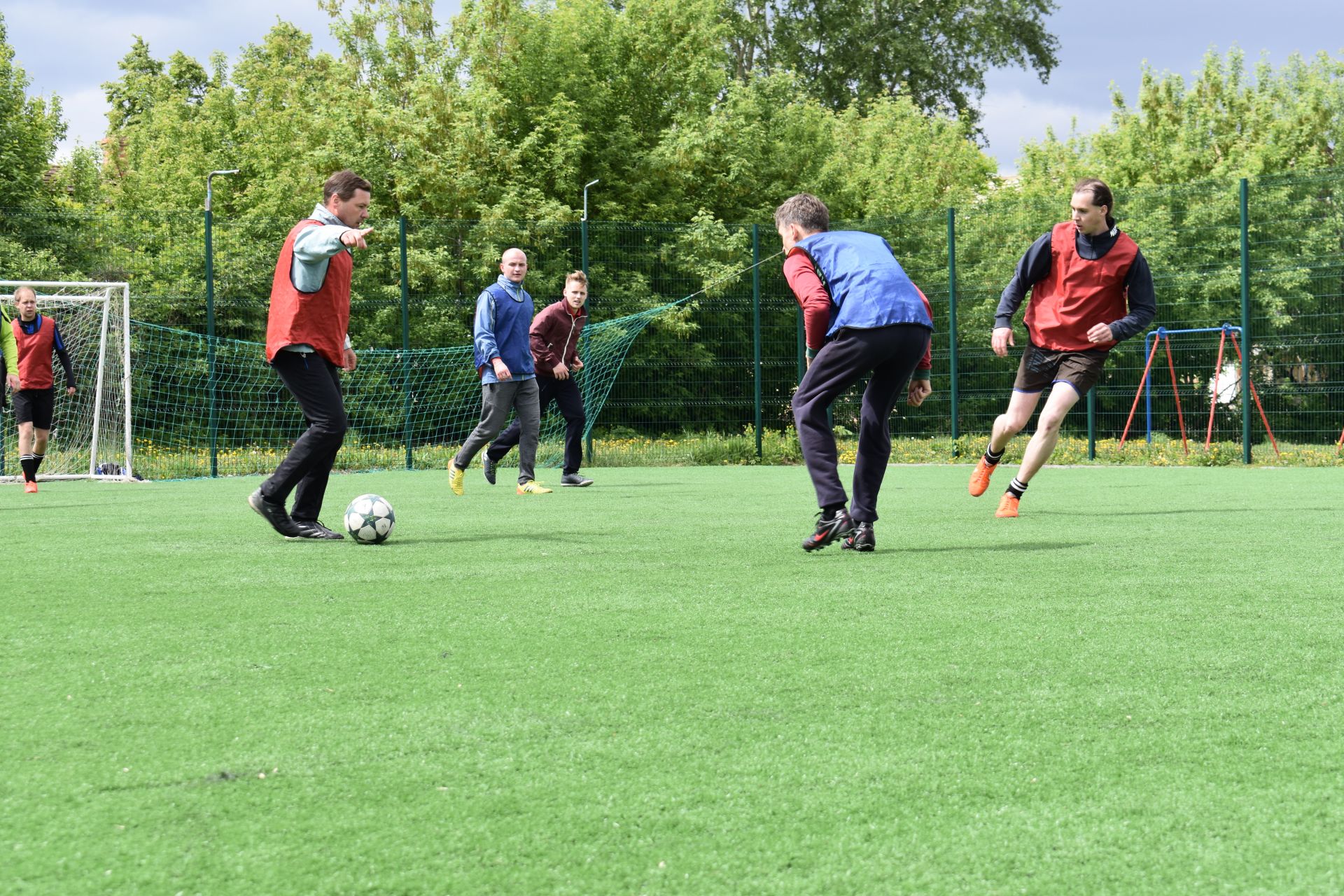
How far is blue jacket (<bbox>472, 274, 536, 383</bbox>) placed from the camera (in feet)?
32.2

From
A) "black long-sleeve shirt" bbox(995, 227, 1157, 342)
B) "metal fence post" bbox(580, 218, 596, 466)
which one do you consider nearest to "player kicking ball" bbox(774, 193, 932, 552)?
"black long-sleeve shirt" bbox(995, 227, 1157, 342)

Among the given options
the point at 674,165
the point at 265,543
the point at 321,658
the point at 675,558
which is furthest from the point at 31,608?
the point at 674,165

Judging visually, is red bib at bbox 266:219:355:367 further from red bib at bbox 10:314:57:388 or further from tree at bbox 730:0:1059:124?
tree at bbox 730:0:1059:124

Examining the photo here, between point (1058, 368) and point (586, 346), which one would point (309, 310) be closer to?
point (1058, 368)

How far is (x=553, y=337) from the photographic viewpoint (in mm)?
11234

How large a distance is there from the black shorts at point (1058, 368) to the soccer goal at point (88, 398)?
990cm

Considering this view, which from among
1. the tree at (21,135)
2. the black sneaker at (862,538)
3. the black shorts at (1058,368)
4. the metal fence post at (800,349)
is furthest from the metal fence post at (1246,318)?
the tree at (21,135)

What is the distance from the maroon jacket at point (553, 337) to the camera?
36.6 ft

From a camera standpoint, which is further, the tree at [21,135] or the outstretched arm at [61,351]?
the tree at [21,135]

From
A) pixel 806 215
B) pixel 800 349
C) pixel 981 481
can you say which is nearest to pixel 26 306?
pixel 806 215

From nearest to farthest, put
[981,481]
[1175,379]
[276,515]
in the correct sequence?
[276,515]
[981,481]
[1175,379]

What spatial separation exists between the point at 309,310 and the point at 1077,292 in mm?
4169

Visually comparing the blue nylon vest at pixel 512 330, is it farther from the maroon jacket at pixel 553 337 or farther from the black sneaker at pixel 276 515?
the black sneaker at pixel 276 515

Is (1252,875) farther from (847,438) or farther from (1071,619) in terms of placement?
(847,438)
